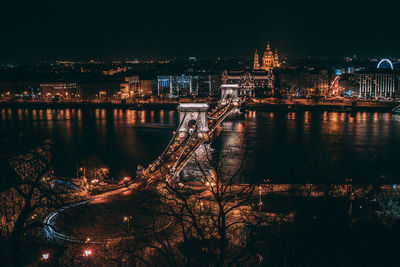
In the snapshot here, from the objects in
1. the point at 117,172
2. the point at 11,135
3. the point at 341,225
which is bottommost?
the point at 117,172

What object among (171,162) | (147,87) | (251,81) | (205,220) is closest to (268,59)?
(251,81)

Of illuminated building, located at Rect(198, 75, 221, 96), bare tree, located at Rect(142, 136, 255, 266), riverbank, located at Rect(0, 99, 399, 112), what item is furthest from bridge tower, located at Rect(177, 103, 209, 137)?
illuminated building, located at Rect(198, 75, 221, 96)

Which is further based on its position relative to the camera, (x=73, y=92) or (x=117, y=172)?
(x=73, y=92)

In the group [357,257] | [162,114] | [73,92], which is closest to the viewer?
[357,257]

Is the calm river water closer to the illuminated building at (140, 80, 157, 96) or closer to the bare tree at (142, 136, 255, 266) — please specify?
the bare tree at (142, 136, 255, 266)

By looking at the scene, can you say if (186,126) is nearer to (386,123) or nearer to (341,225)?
(386,123)

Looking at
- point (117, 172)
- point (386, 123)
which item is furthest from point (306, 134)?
point (117, 172)

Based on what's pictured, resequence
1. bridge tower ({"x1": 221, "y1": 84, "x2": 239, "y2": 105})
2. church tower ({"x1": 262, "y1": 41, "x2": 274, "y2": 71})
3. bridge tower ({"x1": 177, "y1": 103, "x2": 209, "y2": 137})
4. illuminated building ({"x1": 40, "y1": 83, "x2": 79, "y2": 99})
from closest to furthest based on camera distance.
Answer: bridge tower ({"x1": 177, "y1": 103, "x2": 209, "y2": 137}) → bridge tower ({"x1": 221, "y1": 84, "x2": 239, "y2": 105}) → illuminated building ({"x1": 40, "y1": 83, "x2": 79, "y2": 99}) → church tower ({"x1": 262, "y1": 41, "x2": 274, "y2": 71})
